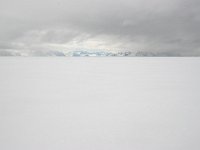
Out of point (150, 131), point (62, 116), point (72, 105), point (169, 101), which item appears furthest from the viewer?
point (169, 101)

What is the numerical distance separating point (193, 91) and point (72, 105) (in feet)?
11.6

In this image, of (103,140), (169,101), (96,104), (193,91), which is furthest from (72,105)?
(193,91)

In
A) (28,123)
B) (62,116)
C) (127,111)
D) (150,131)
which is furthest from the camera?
(127,111)

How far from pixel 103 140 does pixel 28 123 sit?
1.40 metres

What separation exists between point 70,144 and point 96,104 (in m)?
2.92

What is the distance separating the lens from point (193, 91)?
7.97 metres

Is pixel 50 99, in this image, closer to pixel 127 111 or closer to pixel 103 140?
pixel 127 111

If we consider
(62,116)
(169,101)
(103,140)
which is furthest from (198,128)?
(169,101)

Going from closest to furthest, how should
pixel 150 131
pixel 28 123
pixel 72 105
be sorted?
pixel 150 131, pixel 28 123, pixel 72 105

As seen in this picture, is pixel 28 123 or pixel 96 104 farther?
pixel 96 104

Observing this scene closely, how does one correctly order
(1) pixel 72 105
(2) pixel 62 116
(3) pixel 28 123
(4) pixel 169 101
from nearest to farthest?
(3) pixel 28 123, (2) pixel 62 116, (1) pixel 72 105, (4) pixel 169 101

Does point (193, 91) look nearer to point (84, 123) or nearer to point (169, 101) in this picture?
point (169, 101)

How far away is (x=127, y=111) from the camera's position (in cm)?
550

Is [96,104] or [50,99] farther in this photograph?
[50,99]
